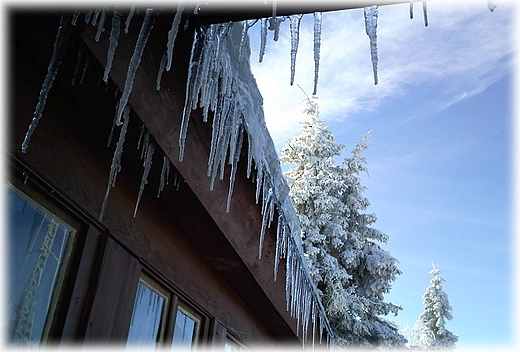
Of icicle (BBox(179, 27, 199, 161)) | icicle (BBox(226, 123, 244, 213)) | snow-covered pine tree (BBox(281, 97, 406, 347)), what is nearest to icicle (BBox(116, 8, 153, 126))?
icicle (BBox(179, 27, 199, 161))

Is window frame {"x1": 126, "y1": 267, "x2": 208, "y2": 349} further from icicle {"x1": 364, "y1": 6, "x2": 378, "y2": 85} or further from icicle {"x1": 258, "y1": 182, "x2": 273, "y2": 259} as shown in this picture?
icicle {"x1": 364, "y1": 6, "x2": 378, "y2": 85}

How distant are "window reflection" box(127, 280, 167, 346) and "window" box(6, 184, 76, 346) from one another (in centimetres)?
57

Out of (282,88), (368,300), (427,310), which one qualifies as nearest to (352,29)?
(282,88)

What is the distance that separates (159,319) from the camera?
7.25ft

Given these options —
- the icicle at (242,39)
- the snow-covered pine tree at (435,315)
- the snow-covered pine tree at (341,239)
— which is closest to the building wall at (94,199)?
the icicle at (242,39)

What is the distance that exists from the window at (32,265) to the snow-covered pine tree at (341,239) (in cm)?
961

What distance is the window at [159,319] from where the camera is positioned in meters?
2.03

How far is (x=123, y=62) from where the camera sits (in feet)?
4.22

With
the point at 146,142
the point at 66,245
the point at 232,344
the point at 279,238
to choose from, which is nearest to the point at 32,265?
the point at 66,245

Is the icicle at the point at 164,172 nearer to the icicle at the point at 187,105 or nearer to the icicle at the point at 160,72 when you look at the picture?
the icicle at the point at 187,105

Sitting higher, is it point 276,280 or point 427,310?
point 427,310

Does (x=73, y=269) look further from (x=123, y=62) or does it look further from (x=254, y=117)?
(x=254, y=117)

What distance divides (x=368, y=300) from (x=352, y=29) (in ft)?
35.9

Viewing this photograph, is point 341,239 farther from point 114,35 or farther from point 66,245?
point 114,35
